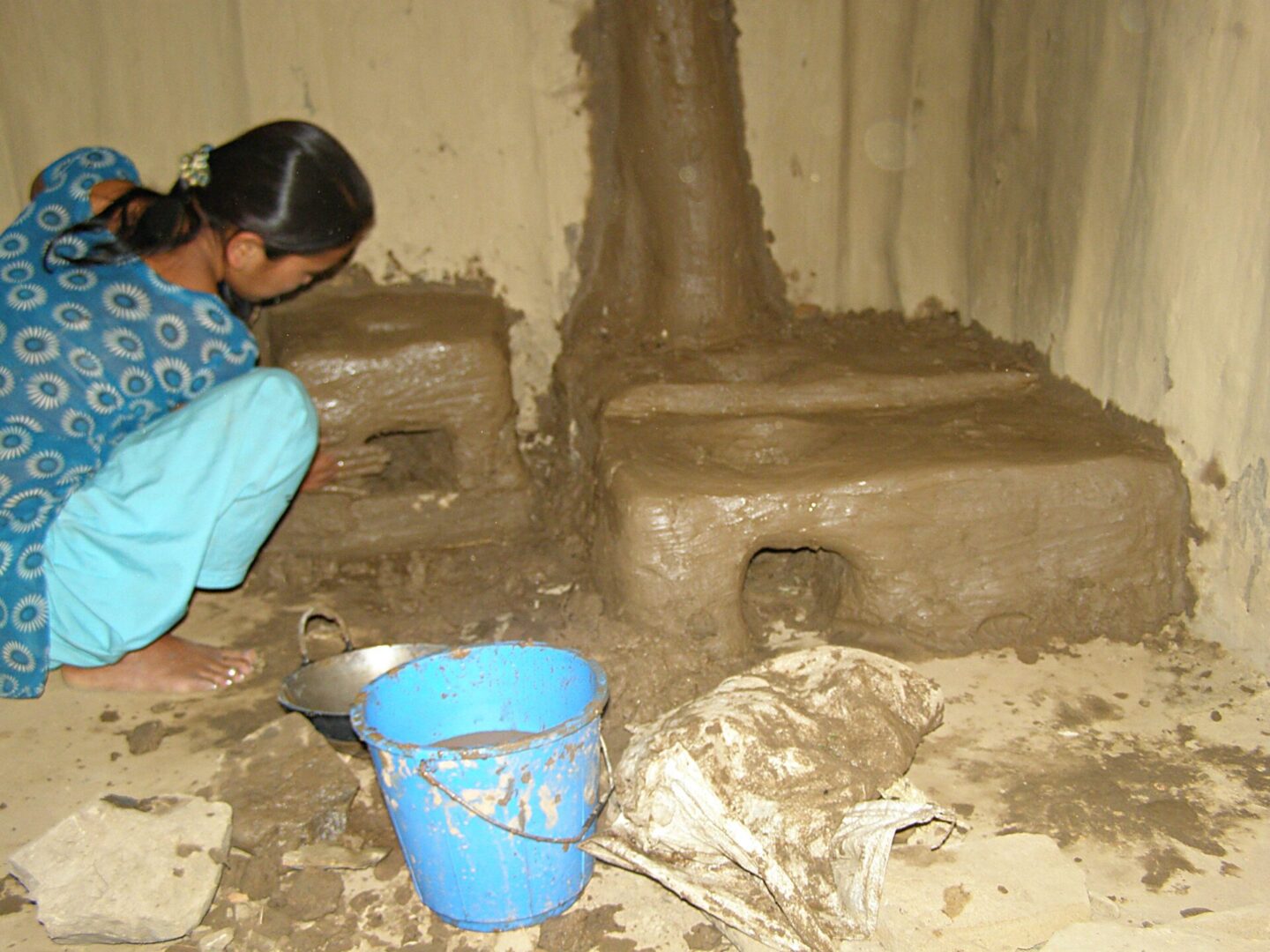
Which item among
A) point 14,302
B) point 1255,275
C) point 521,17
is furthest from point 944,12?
point 14,302

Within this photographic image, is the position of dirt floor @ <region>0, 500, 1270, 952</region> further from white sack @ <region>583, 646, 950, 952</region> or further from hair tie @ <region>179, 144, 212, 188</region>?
hair tie @ <region>179, 144, 212, 188</region>

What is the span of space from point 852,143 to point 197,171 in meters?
2.17

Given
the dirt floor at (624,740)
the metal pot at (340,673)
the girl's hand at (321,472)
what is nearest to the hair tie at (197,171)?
the girl's hand at (321,472)

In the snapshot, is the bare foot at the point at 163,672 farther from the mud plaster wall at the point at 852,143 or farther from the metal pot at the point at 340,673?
the mud plaster wall at the point at 852,143

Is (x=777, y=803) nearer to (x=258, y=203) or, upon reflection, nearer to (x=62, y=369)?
(x=258, y=203)

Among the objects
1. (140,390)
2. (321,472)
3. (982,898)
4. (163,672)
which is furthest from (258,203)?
(982,898)

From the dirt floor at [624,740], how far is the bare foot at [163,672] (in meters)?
0.04

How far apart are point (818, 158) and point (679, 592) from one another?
183 cm

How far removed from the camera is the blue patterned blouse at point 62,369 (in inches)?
93.5

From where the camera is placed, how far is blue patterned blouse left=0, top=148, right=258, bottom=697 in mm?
2375

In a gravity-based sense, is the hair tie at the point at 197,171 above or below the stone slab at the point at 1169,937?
above

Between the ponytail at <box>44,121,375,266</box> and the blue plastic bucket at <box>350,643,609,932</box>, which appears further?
the ponytail at <box>44,121,375,266</box>

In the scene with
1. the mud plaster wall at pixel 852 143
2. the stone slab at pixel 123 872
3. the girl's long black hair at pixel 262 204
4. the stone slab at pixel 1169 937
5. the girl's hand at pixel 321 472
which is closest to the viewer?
the stone slab at pixel 1169 937

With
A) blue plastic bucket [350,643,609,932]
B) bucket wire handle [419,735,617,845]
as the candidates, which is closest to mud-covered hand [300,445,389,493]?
blue plastic bucket [350,643,609,932]
